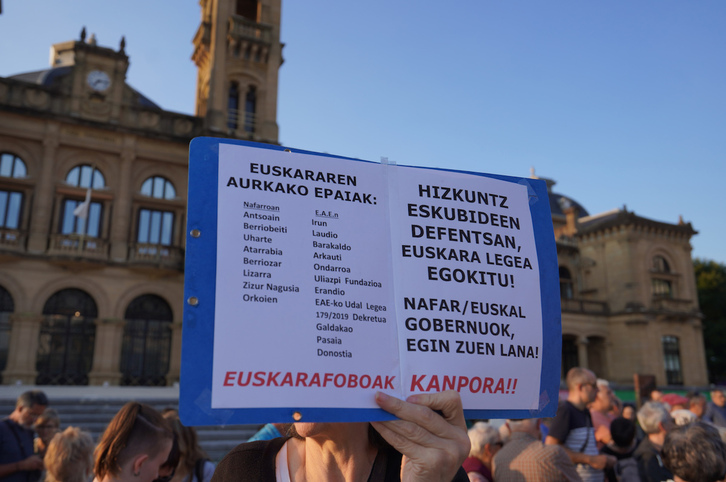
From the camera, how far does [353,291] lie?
6.12 feet

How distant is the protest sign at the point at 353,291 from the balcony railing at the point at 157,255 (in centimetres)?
2432

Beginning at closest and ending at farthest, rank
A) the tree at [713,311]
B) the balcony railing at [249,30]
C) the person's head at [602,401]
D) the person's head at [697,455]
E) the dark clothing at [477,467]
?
the person's head at [697,455] < the dark clothing at [477,467] < the person's head at [602,401] < the balcony railing at [249,30] < the tree at [713,311]

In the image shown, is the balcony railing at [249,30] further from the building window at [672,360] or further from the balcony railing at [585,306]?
the building window at [672,360]

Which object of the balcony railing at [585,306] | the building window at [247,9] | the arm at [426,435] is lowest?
the arm at [426,435]

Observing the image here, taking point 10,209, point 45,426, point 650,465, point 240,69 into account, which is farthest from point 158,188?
point 650,465

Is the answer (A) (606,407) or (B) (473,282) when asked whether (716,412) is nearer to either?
(A) (606,407)

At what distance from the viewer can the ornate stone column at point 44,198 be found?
75.5ft

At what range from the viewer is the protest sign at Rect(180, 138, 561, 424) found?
66.4 inches

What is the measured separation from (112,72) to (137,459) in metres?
26.9

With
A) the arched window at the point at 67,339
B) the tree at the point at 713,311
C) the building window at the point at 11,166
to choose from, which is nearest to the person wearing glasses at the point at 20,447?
the arched window at the point at 67,339

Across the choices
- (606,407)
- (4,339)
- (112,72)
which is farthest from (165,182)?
(606,407)

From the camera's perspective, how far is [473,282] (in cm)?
206

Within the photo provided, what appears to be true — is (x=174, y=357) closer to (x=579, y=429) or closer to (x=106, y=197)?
(x=106, y=197)

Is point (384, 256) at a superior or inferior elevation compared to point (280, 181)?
inferior
